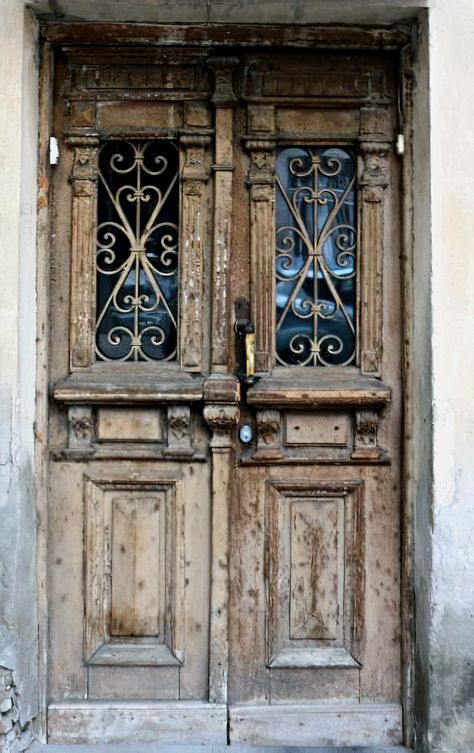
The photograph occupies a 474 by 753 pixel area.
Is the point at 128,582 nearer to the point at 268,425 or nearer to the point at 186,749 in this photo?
the point at 186,749

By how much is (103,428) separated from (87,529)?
1.45ft

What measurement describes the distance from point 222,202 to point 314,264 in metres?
0.48

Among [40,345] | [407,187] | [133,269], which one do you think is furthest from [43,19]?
[407,187]

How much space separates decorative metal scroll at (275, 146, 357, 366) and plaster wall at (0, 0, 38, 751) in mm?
1101

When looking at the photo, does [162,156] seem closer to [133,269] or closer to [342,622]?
[133,269]

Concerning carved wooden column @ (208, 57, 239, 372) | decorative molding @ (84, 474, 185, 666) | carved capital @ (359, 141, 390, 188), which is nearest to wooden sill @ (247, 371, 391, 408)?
carved wooden column @ (208, 57, 239, 372)

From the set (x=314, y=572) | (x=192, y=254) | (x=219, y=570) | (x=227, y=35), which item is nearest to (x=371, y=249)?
(x=192, y=254)

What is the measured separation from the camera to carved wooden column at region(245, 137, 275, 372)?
347cm

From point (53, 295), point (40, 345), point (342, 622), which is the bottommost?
point (342, 622)

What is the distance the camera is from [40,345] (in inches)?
134

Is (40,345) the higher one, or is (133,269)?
(133,269)

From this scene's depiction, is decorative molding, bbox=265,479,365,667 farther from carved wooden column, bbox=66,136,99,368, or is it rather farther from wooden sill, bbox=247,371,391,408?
carved wooden column, bbox=66,136,99,368

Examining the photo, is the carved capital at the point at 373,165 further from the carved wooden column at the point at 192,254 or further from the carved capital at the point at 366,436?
the carved capital at the point at 366,436

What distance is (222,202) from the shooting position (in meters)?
3.47
